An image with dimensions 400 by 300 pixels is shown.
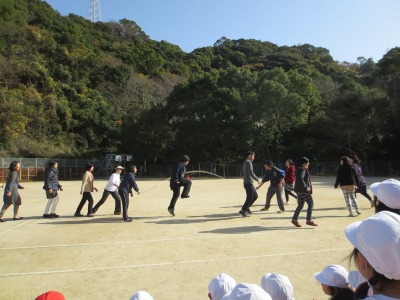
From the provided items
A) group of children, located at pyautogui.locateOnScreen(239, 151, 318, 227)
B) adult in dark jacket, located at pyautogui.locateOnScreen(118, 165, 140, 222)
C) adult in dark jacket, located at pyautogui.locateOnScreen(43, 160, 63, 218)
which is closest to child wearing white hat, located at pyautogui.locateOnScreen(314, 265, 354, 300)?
group of children, located at pyautogui.locateOnScreen(239, 151, 318, 227)

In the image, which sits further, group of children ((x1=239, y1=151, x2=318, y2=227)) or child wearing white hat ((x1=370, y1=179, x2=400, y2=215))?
group of children ((x1=239, y1=151, x2=318, y2=227))

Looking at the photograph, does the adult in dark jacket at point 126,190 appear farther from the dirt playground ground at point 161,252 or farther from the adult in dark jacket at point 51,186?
the adult in dark jacket at point 51,186

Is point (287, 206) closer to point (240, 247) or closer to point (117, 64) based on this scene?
point (240, 247)

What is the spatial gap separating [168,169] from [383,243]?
42.4 metres

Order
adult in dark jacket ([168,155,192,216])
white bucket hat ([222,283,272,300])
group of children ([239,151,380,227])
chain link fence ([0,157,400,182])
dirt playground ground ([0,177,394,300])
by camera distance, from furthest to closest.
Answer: chain link fence ([0,157,400,182]) → adult in dark jacket ([168,155,192,216]) → group of children ([239,151,380,227]) → dirt playground ground ([0,177,394,300]) → white bucket hat ([222,283,272,300])

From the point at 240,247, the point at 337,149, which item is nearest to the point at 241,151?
the point at 337,149

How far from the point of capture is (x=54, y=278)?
→ 5.43m

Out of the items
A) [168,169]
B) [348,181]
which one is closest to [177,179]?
[348,181]

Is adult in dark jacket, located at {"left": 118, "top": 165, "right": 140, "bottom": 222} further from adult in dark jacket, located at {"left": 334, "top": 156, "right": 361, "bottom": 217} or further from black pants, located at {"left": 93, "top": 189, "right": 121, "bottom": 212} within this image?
adult in dark jacket, located at {"left": 334, "top": 156, "right": 361, "bottom": 217}

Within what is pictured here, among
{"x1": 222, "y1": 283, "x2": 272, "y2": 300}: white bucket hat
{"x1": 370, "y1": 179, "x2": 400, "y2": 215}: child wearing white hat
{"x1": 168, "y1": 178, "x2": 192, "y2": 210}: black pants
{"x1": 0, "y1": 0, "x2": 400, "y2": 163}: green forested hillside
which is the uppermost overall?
{"x1": 0, "y1": 0, "x2": 400, "y2": 163}: green forested hillside

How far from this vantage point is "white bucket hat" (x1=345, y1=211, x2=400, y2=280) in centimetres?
160

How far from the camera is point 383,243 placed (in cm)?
161

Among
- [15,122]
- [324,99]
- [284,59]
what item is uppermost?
[284,59]

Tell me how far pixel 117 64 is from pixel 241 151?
31.2m
